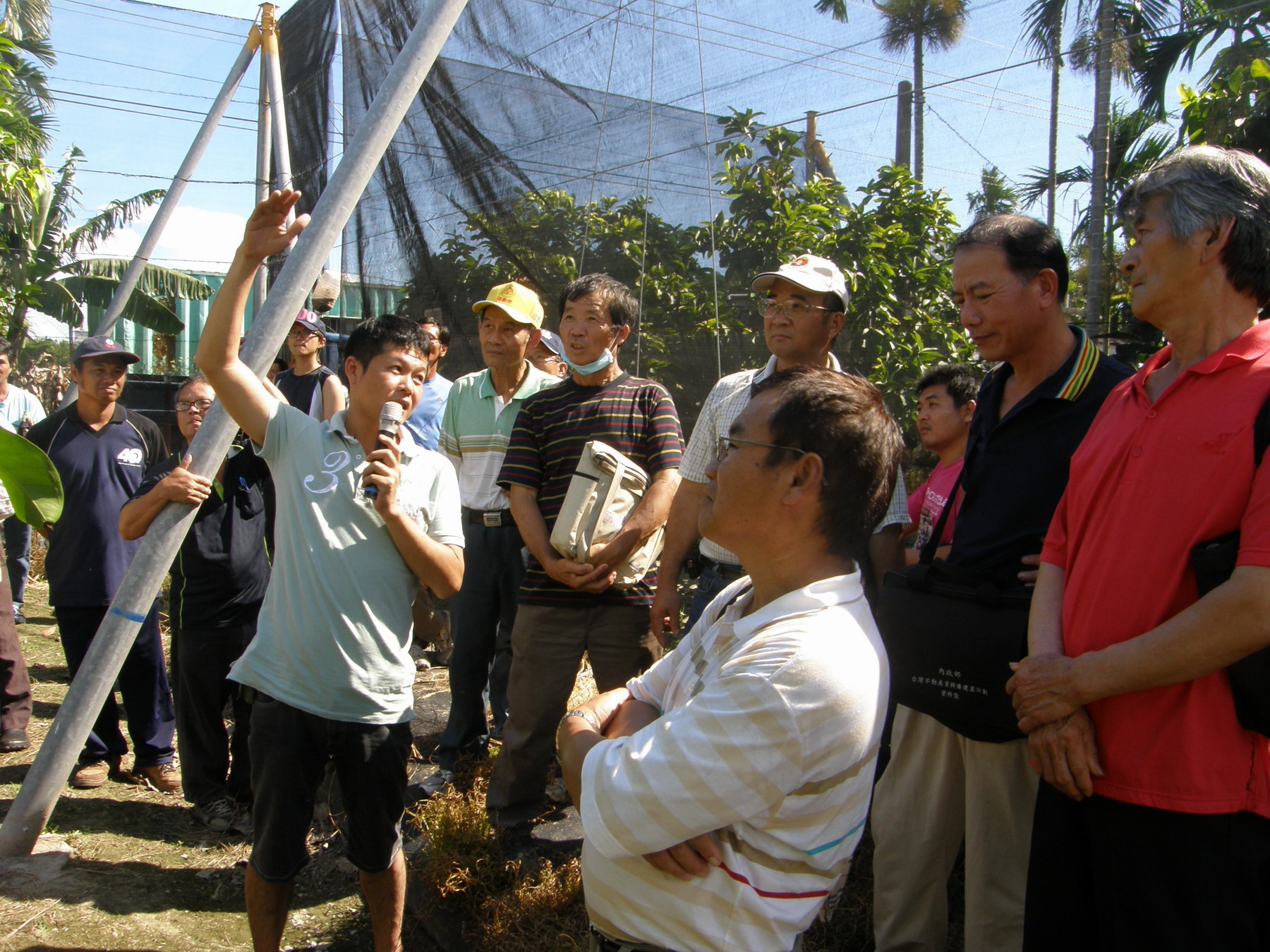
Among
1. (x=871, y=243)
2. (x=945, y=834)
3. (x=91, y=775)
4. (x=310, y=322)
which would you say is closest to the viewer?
(x=945, y=834)

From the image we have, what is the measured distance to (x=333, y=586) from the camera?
8.21 feet

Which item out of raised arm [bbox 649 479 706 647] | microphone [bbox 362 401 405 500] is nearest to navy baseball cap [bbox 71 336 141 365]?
microphone [bbox 362 401 405 500]

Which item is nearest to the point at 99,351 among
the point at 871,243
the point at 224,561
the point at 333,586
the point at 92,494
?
the point at 92,494

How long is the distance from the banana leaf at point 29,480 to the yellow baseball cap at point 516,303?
2615 mm

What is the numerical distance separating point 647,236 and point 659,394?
3.89ft

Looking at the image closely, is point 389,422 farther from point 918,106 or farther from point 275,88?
point 275,88

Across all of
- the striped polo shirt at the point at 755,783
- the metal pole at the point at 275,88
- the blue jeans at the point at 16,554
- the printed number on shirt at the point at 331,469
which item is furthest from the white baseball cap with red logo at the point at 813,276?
the blue jeans at the point at 16,554

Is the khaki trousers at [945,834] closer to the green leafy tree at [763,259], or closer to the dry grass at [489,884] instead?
the dry grass at [489,884]

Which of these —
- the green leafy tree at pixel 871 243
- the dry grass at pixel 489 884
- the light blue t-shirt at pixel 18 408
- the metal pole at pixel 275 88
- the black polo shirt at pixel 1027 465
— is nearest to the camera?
the black polo shirt at pixel 1027 465

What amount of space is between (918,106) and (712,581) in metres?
1.90

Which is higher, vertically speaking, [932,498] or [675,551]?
[932,498]

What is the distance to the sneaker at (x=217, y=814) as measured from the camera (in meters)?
3.78

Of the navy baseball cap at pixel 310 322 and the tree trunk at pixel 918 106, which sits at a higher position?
the tree trunk at pixel 918 106

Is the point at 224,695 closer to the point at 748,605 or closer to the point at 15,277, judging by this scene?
the point at 748,605
